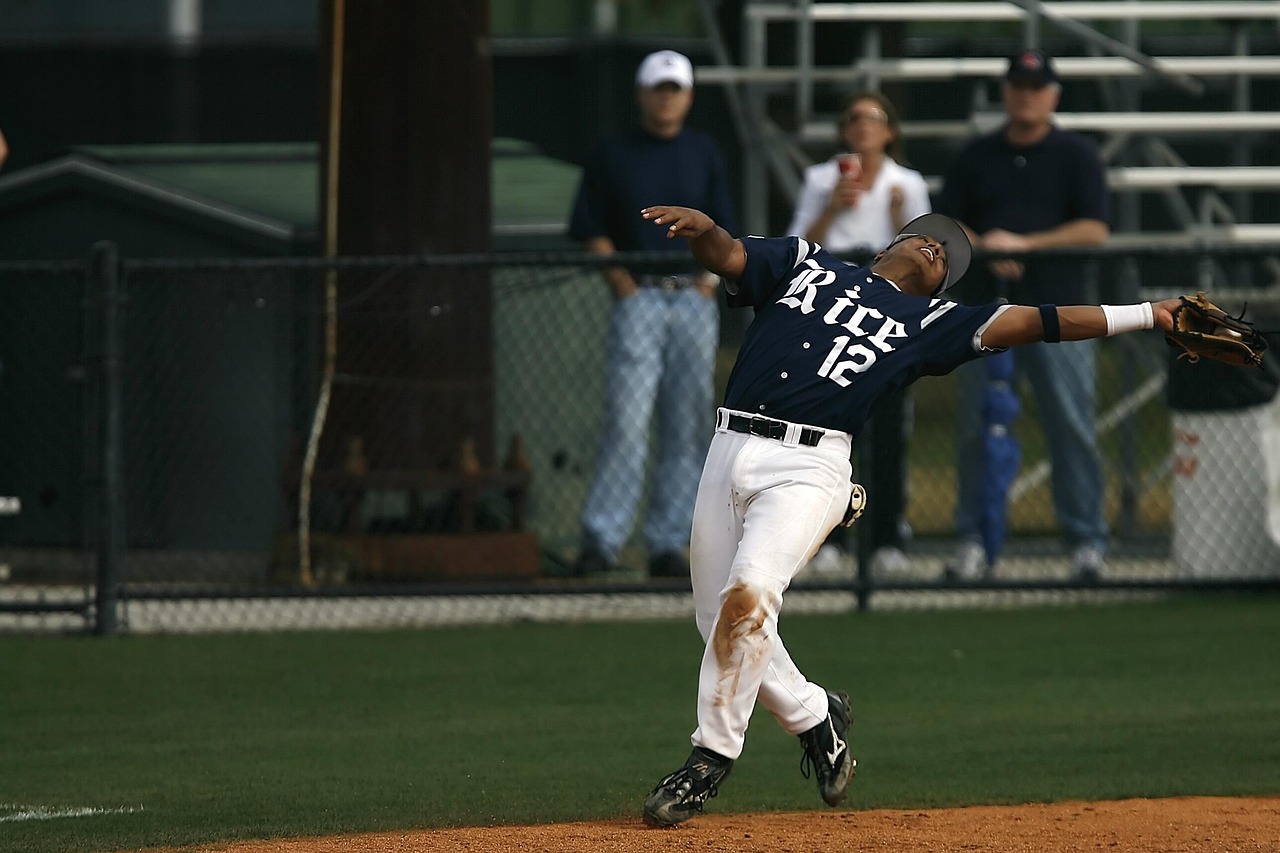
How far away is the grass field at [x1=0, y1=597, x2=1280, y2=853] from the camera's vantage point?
244 inches

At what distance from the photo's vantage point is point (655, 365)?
32.8 feet

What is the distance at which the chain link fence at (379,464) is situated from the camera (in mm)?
9992

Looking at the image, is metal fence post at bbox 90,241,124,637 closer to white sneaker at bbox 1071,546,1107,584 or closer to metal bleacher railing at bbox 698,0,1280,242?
metal bleacher railing at bbox 698,0,1280,242

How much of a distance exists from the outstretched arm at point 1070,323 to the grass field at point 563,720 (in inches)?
57.1

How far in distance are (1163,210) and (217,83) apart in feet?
33.4

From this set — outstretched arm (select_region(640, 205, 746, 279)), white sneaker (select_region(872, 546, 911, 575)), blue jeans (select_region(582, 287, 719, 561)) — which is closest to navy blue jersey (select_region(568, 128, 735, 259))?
blue jeans (select_region(582, 287, 719, 561))

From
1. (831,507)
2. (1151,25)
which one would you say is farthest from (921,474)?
(1151,25)

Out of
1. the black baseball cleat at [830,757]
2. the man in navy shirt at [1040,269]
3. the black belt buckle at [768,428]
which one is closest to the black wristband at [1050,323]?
the black belt buckle at [768,428]

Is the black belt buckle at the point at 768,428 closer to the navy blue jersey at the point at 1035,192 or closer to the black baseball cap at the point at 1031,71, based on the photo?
the navy blue jersey at the point at 1035,192

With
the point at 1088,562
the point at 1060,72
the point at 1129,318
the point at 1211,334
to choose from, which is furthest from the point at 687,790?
the point at 1060,72

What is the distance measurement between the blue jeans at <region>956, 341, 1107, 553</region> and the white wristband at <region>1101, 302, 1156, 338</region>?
174 inches

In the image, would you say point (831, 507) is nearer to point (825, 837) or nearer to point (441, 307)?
point (825, 837)

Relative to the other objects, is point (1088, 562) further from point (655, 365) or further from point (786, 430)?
point (786, 430)

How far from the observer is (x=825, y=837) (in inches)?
218
